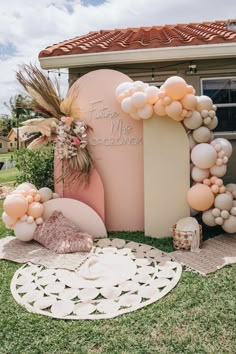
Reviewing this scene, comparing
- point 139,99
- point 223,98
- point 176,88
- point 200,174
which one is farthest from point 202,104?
point 223,98

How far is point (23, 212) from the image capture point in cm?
550

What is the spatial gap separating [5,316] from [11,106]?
13.6 ft

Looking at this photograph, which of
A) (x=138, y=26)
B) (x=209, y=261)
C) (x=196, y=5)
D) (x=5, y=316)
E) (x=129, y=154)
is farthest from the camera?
(x=138, y=26)

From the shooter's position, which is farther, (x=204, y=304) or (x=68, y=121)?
(x=68, y=121)

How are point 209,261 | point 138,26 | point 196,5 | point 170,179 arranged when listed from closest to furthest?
point 209,261 < point 170,179 < point 196,5 < point 138,26

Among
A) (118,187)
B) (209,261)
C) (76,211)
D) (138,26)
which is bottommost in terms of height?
(209,261)

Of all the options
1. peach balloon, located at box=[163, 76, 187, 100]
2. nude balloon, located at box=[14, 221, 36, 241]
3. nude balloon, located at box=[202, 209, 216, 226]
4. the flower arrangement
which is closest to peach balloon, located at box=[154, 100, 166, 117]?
peach balloon, located at box=[163, 76, 187, 100]

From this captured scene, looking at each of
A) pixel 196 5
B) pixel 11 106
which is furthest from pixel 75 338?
pixel 196 5

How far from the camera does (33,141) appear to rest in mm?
6105

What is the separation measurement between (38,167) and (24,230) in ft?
6.57

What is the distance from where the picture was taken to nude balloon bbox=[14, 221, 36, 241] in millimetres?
5480

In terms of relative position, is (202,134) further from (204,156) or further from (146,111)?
(146,111)

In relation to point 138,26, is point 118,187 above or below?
below

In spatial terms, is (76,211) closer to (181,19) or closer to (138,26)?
(138,26)
